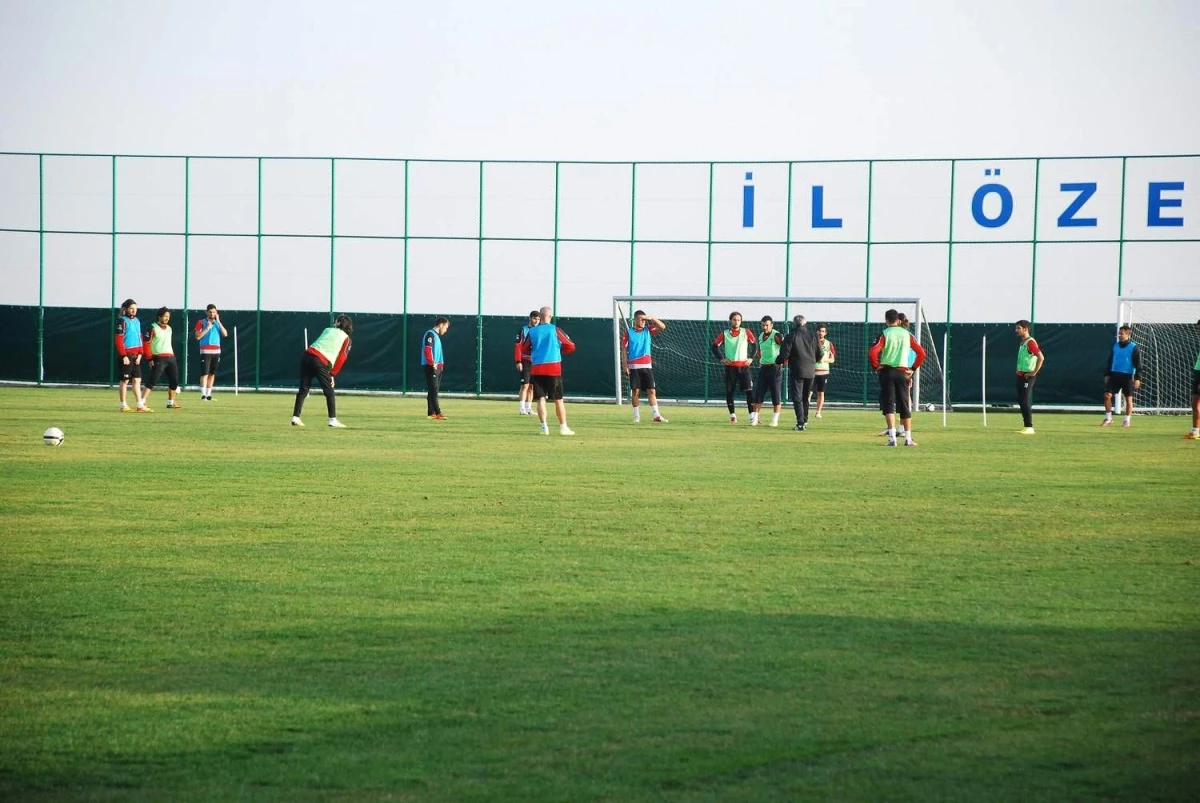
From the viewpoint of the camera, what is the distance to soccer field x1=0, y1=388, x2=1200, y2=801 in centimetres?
475

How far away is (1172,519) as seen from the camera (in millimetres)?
11547

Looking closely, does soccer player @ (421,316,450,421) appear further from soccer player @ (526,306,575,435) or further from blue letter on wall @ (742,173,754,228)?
blue letter on wall @ (742,173,754,228)

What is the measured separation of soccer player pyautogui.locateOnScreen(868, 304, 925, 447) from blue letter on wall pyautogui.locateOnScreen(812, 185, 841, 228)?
19042mm

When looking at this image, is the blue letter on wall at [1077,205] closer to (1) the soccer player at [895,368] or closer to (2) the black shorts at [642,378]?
(2) the black shorts at [642,378]

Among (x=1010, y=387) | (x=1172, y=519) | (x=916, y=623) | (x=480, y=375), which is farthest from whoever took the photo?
(x=480, y=375)

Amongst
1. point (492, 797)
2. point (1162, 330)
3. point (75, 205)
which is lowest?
point (492, 797)

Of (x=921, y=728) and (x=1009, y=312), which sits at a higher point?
(x=1009, y=312)

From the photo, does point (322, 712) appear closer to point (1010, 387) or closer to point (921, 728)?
point (921, 728)

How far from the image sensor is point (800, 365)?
968 inches

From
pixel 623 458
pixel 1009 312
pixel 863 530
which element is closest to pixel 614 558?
pixel 863 530

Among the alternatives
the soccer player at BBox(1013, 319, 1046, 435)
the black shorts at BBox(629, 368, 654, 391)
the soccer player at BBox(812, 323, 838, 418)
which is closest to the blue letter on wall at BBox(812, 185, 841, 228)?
the soccer player at BBox(812, 323, 838, 418)

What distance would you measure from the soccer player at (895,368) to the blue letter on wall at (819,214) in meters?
19.0

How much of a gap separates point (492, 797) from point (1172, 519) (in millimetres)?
8569

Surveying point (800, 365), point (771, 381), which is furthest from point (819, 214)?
point (800, 365)
